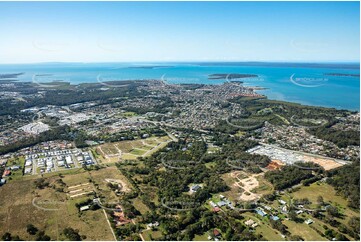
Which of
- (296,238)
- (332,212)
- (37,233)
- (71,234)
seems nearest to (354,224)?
(332,212)

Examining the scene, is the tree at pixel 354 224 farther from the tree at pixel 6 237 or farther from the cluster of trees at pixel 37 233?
the tree at pixel 6 237

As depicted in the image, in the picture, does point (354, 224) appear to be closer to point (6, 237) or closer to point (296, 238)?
point (296, 238)

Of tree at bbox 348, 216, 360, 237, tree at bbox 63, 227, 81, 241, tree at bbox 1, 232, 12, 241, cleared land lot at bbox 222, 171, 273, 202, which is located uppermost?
tree at bbox 348, 216, 360, 237

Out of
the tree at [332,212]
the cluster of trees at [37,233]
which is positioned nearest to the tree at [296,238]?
the tree at [332,212]

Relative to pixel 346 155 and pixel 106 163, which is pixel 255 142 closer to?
pixel 346 155

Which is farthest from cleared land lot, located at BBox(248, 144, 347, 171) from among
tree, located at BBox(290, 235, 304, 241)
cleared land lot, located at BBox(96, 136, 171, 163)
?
tree, located at BBox(290, 235, 304, 241)

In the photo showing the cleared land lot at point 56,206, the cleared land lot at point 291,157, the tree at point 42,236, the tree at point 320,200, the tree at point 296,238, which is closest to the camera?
the tree at point 296,238

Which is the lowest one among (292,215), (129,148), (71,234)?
(71,234)

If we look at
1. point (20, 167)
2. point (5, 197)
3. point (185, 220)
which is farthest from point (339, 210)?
point (20, 167)

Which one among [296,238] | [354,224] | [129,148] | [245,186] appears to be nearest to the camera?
[296,238]

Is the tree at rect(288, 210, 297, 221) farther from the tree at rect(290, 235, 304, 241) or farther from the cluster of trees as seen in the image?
the cluster of trees

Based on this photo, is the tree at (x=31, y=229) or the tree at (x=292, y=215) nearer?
the tree at (x=31, y=229)
